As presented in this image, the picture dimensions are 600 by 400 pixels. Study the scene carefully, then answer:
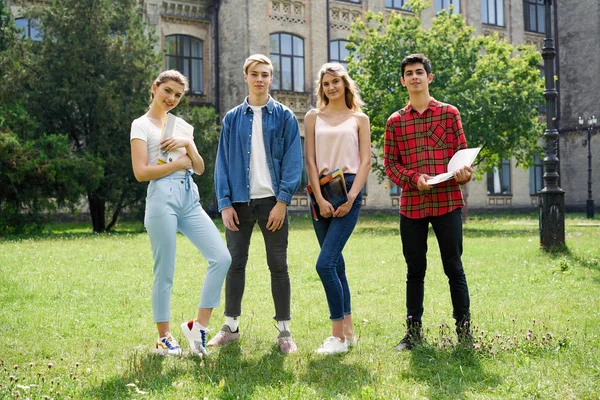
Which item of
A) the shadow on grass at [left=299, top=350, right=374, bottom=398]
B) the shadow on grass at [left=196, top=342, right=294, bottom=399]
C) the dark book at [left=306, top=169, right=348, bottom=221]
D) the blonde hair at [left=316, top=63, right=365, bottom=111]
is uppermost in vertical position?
the blonde hair at [left=316, top=63, right=365, bottom=111]

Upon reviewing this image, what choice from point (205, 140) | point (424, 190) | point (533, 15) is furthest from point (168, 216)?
point (533, 15)

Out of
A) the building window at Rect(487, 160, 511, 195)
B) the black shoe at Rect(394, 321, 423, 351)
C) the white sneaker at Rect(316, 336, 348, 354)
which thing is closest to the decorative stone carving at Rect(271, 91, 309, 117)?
the building window at Rect(487, 160, 511, 195)

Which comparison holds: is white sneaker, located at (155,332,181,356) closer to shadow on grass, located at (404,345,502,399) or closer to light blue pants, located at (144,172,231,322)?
light blue pants, located at (144,172,231,322)

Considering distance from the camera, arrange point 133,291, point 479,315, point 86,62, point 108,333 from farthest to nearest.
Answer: point 86,62 < point 133,291 < point 479,315 < point 108,333

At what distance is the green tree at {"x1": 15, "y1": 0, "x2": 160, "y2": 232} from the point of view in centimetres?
1986

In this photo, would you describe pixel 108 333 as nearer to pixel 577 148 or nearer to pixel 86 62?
pixel 86 62

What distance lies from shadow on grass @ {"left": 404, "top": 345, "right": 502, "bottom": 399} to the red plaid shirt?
110 centimetres

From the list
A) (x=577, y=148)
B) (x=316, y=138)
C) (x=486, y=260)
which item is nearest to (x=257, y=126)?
(x=316, y=138)

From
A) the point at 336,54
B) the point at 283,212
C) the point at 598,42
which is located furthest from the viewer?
the point at 598,42

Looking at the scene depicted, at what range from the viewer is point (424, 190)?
205 inches

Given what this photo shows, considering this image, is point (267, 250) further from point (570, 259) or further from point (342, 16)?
point (342, 16)

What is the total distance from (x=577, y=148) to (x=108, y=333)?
120 feet

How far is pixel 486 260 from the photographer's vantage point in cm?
1141

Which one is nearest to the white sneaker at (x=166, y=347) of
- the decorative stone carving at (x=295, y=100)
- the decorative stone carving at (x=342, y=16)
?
the decorative stone carving at (x=295, y=100)
